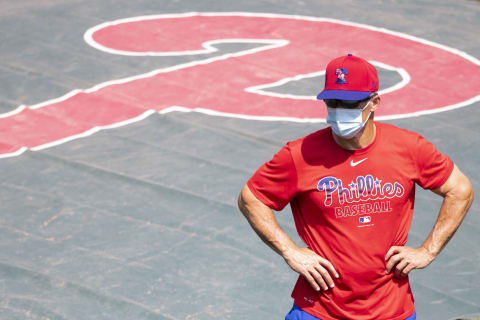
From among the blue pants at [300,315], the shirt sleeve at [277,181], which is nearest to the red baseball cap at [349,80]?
the shirt sleeve at [277,181]

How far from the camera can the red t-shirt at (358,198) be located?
12.6ft

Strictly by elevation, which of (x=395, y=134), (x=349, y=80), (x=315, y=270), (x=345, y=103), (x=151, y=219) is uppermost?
(x=349, y=80)

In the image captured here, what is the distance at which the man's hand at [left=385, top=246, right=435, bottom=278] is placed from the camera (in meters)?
3.88

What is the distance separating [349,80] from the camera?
12.3ft

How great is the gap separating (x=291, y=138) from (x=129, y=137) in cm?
163

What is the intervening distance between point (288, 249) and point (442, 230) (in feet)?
2.43

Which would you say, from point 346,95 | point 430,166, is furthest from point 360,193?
point 346,95

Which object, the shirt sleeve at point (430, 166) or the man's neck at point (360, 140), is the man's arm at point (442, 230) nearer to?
the shirt sleeve at point (430, 166)

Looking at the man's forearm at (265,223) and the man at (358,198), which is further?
the man's forearm at (265,223)

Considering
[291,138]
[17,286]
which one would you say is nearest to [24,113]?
[291,138]

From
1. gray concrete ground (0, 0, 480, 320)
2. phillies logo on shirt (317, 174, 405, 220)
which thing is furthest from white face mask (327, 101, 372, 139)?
gray concrete ground (0, 0, 480, 320)

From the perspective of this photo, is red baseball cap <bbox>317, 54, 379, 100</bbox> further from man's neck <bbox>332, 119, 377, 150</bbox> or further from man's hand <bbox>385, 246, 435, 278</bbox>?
man's hand <bbox>385, 246, 435, 278</bbox>

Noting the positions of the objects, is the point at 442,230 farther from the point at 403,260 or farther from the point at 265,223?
the point at 265,223

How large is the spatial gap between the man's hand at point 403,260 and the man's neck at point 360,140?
50cm
